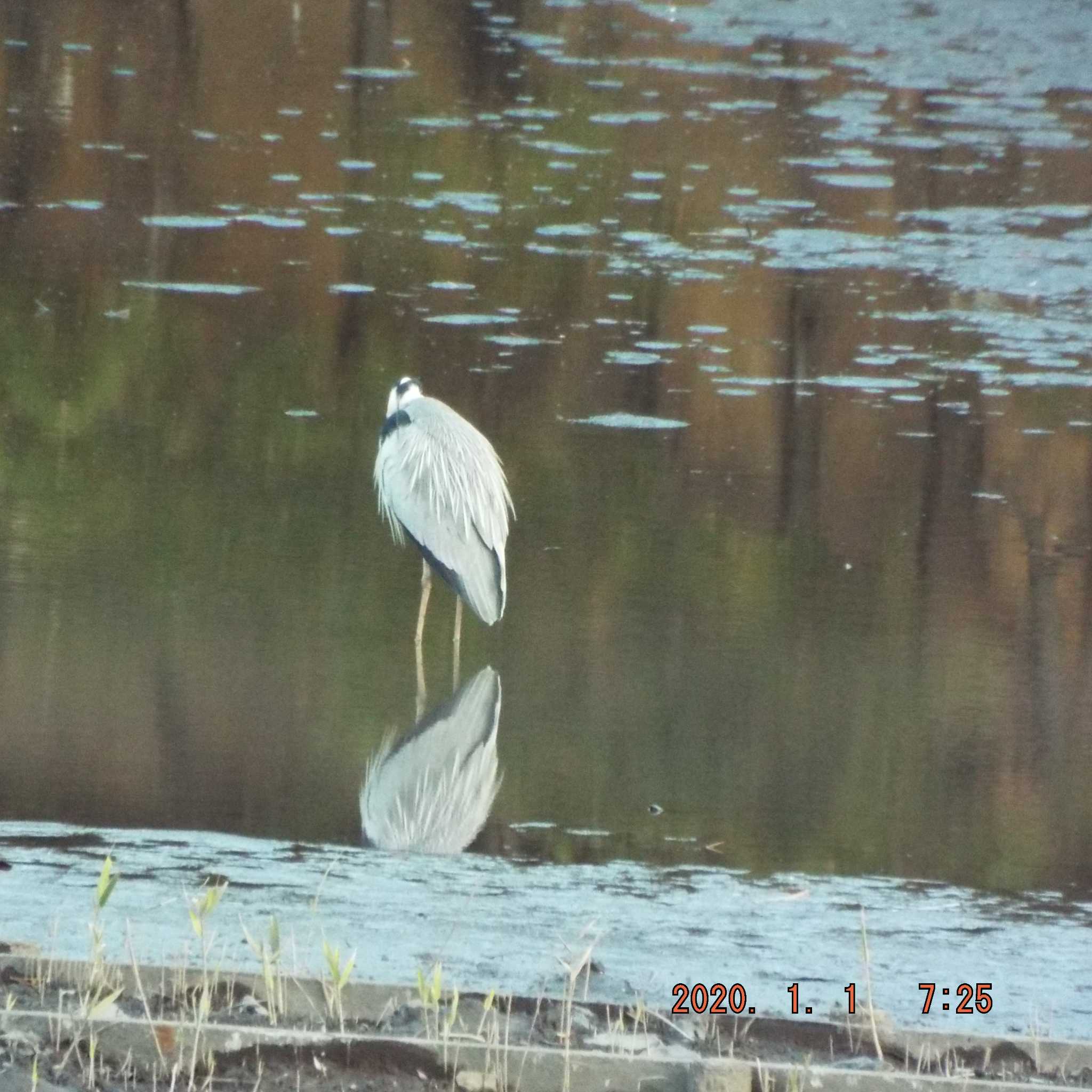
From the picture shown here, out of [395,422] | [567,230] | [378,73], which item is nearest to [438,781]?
[395,422]

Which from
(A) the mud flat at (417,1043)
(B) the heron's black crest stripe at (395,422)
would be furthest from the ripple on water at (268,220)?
(A) the mud flat at (417,1043)

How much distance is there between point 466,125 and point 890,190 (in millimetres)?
3749

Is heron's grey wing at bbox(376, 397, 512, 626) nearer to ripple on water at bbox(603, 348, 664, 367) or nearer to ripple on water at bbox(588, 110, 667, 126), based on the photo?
ripple on water at bbox(603, 348, 664, 367)

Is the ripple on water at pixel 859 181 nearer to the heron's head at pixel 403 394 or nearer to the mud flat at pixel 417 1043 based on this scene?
the heron's head at pixel 403 394

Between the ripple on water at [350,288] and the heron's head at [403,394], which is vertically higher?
the ripple on water at [350,288]

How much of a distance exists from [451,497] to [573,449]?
7.36 ft

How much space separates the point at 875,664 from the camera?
766cm

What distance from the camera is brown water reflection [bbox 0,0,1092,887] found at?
6430 mm

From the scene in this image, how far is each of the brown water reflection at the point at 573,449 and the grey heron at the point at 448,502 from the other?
0.19m

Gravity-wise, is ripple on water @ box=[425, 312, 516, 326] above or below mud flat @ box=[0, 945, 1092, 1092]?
above

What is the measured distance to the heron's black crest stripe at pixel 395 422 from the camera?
27.8ft

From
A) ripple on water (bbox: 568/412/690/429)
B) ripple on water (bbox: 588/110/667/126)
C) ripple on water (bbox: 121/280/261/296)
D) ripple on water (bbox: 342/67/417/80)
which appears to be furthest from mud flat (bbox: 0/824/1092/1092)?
ripple on water (bbox: 342/67/417/80)

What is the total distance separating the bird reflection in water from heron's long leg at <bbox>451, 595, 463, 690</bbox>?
137mm

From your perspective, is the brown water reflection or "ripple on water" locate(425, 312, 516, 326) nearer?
the brown water reflection
